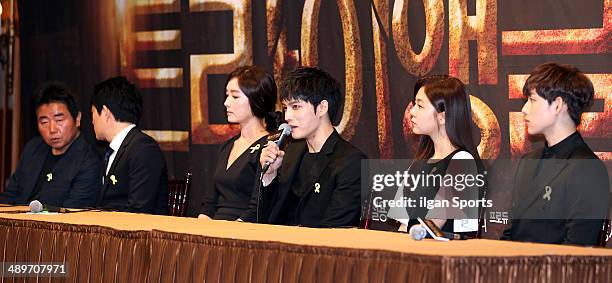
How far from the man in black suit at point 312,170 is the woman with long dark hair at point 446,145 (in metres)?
0.32

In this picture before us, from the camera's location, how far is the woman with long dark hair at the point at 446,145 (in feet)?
12.0

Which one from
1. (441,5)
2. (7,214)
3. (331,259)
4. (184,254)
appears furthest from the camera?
(441,5)

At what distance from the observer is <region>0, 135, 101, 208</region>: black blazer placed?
4.98 m

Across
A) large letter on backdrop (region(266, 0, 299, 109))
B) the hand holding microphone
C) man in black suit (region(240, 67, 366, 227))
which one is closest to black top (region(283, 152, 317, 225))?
man in black suit (region(240, 67, 366, 227))

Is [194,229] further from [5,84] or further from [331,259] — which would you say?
[5,84]

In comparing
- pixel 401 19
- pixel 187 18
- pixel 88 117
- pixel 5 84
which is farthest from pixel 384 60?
pixel 5 84

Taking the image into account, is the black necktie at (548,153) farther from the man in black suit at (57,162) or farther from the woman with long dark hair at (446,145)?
the man in black suit at (57,162)

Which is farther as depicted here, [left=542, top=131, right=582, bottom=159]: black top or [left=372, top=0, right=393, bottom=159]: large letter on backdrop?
[left=372, top=0, right=393, bottom=159]: large letter on backdrop

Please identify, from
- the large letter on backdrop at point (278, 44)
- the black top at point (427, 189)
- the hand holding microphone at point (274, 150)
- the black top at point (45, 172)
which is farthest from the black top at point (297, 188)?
the black top at point (45, 172)

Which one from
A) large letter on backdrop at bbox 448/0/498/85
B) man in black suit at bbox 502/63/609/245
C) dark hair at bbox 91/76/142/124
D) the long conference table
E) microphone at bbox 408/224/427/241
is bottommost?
the long conference table

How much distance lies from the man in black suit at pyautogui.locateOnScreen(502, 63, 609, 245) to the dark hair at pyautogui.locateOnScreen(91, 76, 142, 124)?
2.10m

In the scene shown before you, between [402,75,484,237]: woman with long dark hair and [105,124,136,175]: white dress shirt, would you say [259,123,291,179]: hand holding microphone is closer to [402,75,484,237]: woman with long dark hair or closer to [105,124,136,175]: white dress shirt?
[402,75,484,237]: woman with long dark hair

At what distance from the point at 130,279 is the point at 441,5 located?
184 cm

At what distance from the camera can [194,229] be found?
340cm
